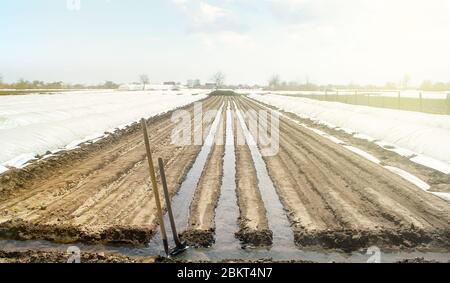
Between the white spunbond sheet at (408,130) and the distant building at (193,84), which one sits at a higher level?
the distant building at (193,84)

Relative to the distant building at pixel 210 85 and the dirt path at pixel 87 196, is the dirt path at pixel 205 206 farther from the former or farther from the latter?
the distant building at pixel 210 85

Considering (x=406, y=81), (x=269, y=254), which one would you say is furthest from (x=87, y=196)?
(x=406, y=81)

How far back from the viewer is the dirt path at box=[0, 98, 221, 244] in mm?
6863

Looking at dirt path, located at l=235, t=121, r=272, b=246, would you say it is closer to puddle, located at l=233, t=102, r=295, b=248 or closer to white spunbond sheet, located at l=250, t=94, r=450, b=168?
puddle, located at l=233, t=102, r=295, b=248

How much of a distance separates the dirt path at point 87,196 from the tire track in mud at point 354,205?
8.82 feet

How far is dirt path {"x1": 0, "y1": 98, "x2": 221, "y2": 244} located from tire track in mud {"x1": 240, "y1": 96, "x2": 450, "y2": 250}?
2689mm

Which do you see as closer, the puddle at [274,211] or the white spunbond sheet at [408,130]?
the puddle at [274,211]

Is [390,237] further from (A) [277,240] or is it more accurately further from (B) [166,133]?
(B) [166,133]

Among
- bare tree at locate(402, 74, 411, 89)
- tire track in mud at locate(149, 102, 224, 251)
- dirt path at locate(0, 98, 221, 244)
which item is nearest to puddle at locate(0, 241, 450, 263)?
dirt path at locate(0, 98, 221, 244)

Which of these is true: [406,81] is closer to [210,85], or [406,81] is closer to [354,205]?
[210,85]

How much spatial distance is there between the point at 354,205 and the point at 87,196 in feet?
18.1

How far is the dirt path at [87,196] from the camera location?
686 centimetres

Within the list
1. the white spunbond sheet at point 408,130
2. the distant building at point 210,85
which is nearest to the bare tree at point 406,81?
the distant building at point 210,85
